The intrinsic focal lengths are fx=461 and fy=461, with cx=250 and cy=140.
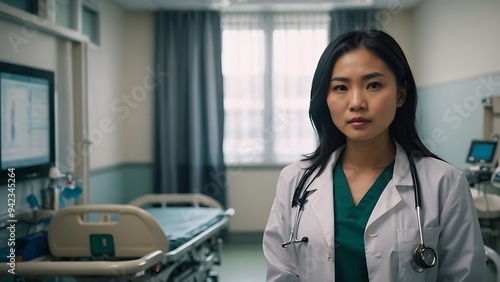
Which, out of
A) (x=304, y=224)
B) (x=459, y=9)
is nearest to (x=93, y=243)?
(x=304, y=224)

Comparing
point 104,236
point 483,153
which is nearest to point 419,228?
point 104,236

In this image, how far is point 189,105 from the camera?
4.80 m

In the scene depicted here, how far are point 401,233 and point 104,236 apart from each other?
5.82 feet

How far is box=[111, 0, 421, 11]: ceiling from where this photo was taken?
4.48 meters

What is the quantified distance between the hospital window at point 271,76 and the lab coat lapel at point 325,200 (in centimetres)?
364

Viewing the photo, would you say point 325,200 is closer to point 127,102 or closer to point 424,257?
point 424,257

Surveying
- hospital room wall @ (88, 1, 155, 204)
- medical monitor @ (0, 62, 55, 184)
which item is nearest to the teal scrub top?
Answer: medical monitor @ (0, 62, 55, 184)

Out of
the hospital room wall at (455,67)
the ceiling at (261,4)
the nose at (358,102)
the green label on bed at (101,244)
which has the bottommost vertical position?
the green label on bed at (101,244)

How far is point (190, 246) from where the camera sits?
8.55 ft

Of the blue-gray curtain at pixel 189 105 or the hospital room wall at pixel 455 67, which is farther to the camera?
the blue-gray curtain at pixel 189 105

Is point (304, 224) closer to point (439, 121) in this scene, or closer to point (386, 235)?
point (386, 235)

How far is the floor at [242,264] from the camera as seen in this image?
3766mm

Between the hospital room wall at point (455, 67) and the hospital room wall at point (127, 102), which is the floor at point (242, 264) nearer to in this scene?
the hospital room wall at point (127, 102)

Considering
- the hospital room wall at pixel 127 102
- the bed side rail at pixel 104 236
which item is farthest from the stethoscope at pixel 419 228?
the hospital room wall at pixel 127 102
